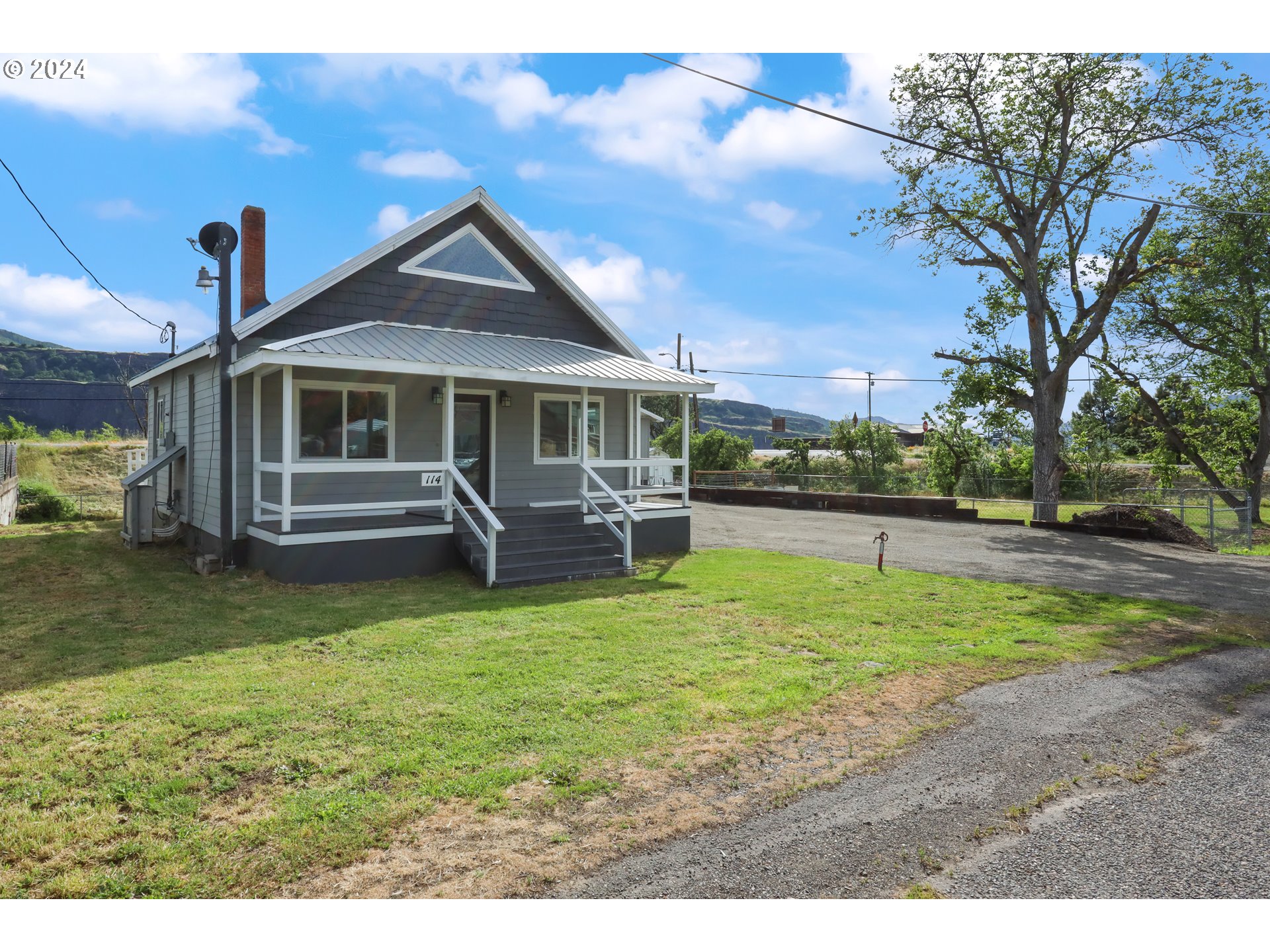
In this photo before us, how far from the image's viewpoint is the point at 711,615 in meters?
8.31

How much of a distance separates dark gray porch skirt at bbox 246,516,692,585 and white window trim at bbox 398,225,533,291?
16.4 ft

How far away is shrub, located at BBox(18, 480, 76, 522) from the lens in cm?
1711

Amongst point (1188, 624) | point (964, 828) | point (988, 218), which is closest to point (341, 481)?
point (964, 828)

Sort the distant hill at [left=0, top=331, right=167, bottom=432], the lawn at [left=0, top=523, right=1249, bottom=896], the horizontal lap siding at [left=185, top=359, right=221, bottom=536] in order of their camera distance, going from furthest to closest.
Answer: the distant hill at [left=0, top=331, right=167, bottom=432], the horizontal lap siding at [left=185, top=359, right=221, bottom=536], the lawn at [left=0, top=523, right=1249, bottom=896]

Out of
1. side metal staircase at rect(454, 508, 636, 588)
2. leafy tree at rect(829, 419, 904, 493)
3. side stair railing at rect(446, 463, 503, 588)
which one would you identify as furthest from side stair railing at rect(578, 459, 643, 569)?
leafy tree at rect(829, 419, 904, 493)

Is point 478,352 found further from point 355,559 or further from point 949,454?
point 949,454

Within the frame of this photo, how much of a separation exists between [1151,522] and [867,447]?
1801 cm

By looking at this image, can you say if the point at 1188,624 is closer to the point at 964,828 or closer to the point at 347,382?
the point at 964,828

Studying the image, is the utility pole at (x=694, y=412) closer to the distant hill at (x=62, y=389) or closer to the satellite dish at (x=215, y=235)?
the satellite dish at (x=215, y=235)

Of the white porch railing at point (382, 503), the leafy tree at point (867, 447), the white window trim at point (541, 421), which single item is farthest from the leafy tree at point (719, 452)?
the white porch railing at point (382, 503)

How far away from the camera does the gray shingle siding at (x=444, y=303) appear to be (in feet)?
38.5

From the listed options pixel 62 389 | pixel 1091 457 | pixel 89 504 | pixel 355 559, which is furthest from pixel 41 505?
pixel 62 389

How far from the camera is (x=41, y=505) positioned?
1725 centimetres

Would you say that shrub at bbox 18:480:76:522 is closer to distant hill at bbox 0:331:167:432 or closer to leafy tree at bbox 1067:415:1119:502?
leafy tree at bbox 1067:415:1119:502
